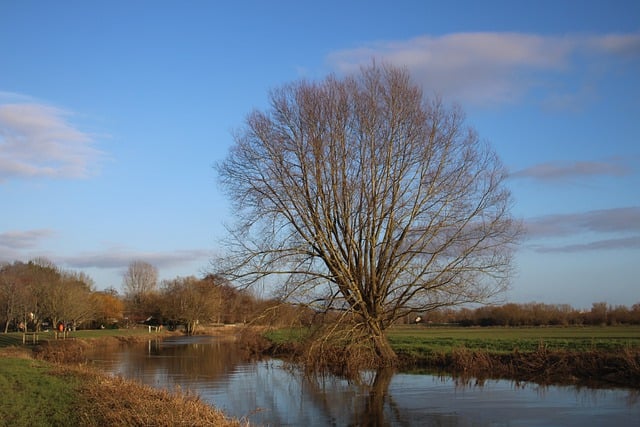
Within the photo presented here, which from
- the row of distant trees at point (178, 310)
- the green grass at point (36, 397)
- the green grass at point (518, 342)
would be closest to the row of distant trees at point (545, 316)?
the row of distant trees at point (178, 310)

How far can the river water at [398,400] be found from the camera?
51.2ft

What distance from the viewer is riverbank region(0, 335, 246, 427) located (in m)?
11.4

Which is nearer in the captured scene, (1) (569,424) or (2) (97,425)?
(2) (97,425)

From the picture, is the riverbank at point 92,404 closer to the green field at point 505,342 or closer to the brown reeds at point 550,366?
the green field at point 505,342

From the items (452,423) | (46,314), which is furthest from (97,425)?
(46,314)

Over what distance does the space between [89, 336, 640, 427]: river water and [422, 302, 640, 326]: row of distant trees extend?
129 feet

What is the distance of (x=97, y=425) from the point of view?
12.0 metres

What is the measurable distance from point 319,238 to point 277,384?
6428 millimetres

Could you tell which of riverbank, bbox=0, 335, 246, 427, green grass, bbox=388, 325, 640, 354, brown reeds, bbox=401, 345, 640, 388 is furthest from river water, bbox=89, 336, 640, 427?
green grass, bbox=388, 325, 640, 354

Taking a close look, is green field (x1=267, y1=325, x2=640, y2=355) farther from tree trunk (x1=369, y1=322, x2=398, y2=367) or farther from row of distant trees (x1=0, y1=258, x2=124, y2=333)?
row of distant trees (x1=0, y1=258, x2=124, y2=333)

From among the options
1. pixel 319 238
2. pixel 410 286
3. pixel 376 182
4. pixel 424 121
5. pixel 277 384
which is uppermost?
pixel 424 121

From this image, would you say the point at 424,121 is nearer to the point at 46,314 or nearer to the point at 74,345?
the point at 74,345

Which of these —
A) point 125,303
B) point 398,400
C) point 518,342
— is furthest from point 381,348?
point 125,303

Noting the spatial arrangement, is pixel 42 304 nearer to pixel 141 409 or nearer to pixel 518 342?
pixel 518 342
